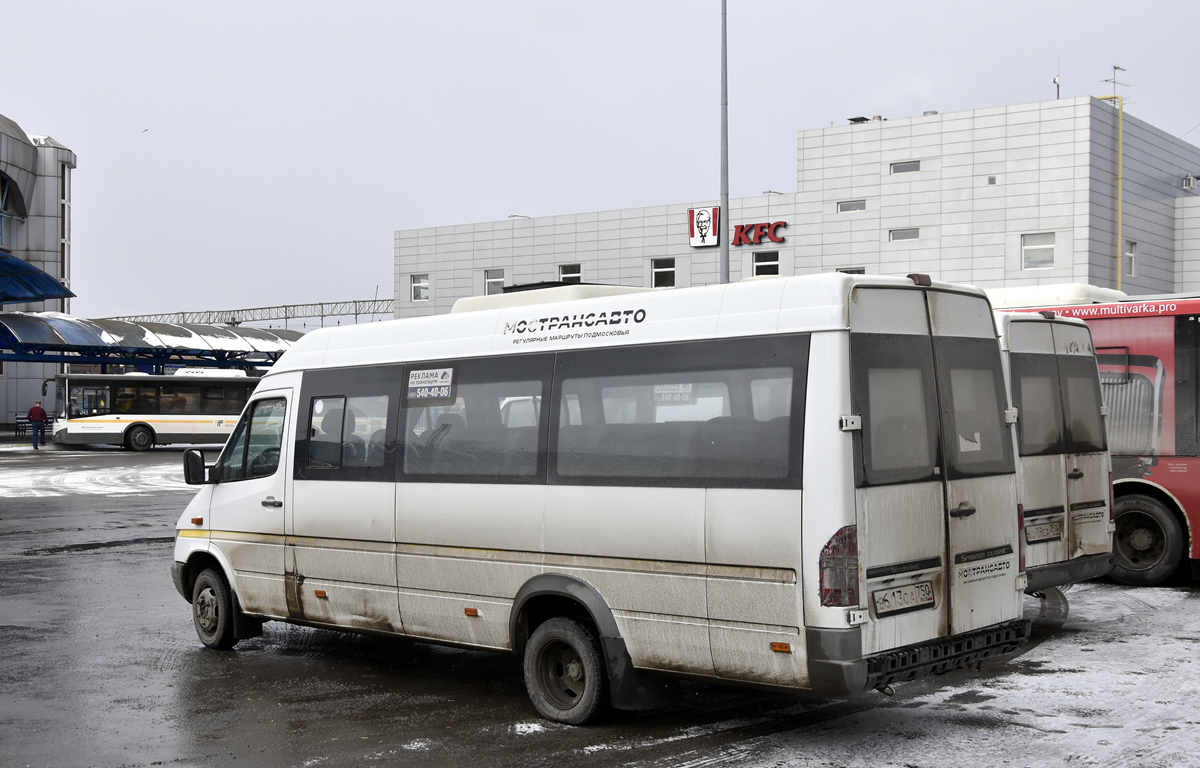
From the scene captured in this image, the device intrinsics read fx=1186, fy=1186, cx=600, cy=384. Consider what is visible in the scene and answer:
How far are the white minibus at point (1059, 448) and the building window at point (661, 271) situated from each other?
3721 centimetres

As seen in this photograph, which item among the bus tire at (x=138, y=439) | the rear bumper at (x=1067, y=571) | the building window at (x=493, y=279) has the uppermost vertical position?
the building window at (x=493, y=279)

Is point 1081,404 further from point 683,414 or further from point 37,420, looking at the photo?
point 37,420

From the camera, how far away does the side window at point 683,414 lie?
6055 mm

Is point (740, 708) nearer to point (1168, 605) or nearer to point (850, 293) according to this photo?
point (850, 293)

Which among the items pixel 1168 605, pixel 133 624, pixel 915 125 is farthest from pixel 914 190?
pixel 133 624

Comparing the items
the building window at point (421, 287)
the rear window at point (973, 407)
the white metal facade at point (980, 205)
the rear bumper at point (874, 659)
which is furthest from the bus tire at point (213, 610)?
the building window at point (421, 287)

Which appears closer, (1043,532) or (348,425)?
(348,425)

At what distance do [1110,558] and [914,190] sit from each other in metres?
32.3

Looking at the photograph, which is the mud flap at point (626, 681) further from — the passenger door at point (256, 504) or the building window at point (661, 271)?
the building window at point (661, 271)

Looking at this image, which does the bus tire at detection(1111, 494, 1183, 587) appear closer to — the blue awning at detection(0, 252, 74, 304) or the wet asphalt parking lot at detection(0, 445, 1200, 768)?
the wet asphalt parking lot at detection(0, 445, 1200, 768)

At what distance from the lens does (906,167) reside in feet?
135

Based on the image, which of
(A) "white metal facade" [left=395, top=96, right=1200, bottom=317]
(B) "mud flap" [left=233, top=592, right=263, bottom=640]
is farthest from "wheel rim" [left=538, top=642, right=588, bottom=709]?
(A) "white metal facade" [left=395, top=96, right=1200, bottom=317]

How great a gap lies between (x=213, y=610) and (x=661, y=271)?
39.6m

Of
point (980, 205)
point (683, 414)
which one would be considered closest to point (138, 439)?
point (980, 205)
